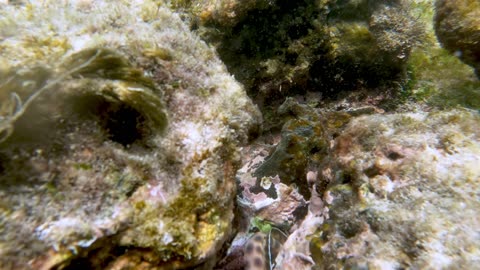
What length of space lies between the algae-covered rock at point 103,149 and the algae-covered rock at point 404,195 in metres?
0.86

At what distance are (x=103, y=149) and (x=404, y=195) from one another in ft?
6.26

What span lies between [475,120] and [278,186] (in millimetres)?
1857

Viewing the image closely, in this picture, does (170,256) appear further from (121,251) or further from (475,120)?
(475,120)

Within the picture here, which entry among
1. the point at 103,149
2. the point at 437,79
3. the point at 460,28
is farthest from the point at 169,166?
the point at 437,79

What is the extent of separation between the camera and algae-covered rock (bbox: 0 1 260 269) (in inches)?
58.4

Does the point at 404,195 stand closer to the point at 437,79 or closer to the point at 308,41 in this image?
the point at 308,41

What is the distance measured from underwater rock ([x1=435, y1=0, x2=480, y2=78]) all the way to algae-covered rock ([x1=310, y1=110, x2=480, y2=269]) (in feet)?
4.68

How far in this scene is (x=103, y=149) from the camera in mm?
1709

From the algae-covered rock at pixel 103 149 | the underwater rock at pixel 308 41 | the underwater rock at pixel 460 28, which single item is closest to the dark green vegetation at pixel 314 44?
the underwater rock at pixel 308 41

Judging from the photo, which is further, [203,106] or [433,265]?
[203,106]

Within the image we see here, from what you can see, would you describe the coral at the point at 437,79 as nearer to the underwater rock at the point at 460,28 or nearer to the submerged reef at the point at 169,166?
the underwater rock at the point at 460,28

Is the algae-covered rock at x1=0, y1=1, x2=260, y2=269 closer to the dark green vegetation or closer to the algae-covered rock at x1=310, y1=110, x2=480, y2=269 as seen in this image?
the algae-covered rock at x1=310, y1=110, x2=480, y2=269

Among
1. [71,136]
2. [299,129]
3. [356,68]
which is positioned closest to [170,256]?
[71,136]

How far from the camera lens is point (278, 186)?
3297 millimetres
